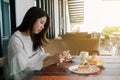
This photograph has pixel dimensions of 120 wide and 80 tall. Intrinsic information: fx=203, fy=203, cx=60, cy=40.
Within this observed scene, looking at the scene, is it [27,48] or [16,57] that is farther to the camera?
[27,48]

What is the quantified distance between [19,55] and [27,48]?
20cm

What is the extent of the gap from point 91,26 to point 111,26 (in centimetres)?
89

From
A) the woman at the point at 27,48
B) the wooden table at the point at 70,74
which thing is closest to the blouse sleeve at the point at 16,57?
the woman at the point at 27,48

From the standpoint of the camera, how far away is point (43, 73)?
1593 mm

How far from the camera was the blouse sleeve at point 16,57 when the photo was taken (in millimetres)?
Answer: 1618

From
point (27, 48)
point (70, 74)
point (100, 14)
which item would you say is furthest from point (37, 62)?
point (100, 14)

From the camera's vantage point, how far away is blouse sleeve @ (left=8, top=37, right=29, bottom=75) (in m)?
1.62

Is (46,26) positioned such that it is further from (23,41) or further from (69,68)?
(69,68)

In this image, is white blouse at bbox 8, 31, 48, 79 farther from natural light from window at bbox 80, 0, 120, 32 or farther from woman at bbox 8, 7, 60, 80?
natural light from window at bbox 80, 0, 120, 32

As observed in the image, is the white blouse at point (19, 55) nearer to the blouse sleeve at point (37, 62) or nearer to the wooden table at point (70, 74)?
the blouse sleeve at point (37, 62)

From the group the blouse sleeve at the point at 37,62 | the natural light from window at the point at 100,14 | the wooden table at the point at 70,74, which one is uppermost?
the natural light from window at the point at 100,14

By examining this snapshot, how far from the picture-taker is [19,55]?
5.35 feet

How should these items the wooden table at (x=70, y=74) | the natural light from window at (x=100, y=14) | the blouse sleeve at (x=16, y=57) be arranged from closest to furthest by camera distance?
the wooden table at (x=70, y=74) → the blouse sleeve at (x=16, y=57) → the natural light from window at (x=100, y=14)

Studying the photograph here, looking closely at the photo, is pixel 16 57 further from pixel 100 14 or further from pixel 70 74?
pixel 100 14
